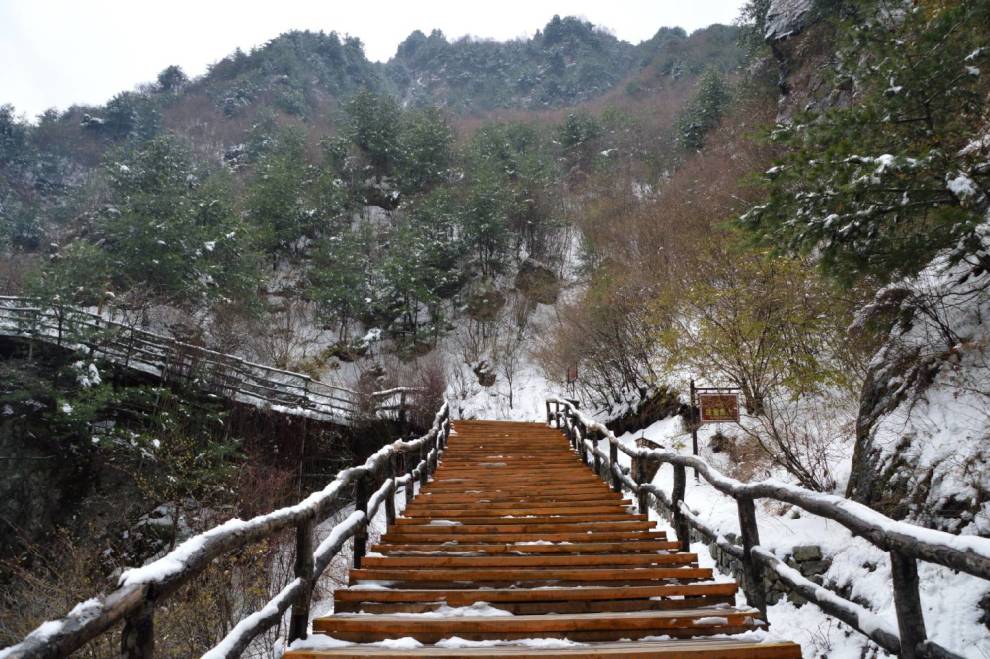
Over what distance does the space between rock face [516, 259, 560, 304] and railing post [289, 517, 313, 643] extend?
23.3 m

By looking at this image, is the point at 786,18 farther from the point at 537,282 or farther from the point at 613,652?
the point at 613,652

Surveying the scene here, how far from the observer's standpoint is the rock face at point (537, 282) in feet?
88.0

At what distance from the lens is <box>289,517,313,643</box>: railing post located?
2.83 m

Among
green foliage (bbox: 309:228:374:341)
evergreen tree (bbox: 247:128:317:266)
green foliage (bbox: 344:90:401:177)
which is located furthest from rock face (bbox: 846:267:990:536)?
green foliage (bbox: 344:90:401:177)

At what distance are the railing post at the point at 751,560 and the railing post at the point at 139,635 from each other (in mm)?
3169

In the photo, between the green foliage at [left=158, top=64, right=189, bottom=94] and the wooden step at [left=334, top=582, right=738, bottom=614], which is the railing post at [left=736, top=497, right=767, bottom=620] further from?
the green foliage at [left=158, top=64, right=189, bottom=94]

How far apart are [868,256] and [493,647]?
491 centimetres

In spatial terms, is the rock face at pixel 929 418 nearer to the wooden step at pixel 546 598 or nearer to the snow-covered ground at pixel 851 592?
the snow-covered ground at pixel 851 592

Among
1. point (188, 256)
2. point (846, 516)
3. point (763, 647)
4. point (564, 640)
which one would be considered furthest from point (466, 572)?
point (188, 256)

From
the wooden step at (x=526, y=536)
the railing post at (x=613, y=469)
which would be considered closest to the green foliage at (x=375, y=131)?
the railing post at (x=613, y=469)

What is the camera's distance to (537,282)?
27906 mm

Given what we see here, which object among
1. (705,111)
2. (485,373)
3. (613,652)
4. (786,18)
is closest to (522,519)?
(613,652)

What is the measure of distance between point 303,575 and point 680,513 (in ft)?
10.8

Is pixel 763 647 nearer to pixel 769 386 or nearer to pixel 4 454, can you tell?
pixel 769 386
